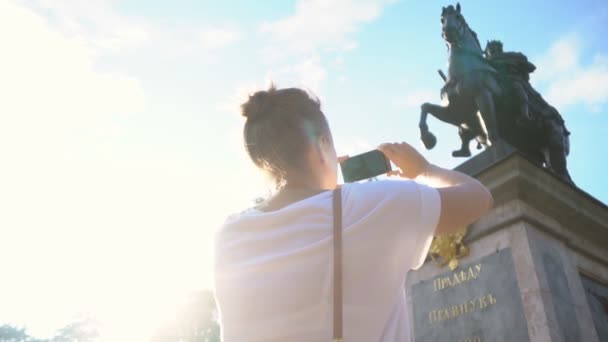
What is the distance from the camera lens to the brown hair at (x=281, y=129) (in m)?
1.45

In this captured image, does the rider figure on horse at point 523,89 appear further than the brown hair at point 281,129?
Yes

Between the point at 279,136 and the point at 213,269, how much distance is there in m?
0.45

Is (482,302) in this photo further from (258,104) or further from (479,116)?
(258,104)

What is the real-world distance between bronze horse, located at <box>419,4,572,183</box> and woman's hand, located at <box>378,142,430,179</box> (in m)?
5.18

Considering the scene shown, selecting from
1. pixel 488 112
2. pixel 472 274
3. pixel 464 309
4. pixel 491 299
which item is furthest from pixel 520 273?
pixel 488 112

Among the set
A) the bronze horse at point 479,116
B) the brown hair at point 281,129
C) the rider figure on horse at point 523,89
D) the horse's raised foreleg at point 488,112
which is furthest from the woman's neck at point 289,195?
the rider figure on horse at point 523,89

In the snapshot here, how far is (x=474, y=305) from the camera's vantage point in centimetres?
409

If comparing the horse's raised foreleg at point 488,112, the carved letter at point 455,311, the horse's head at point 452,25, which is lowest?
the carved letter at point 455,311

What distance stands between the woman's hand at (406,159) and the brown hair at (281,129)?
25cm

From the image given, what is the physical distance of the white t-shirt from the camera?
107 centimetres

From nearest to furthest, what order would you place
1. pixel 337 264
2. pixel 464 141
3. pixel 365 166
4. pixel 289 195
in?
pixel 337 264 → pixel 289 195 → pixel 365 166 → pixel 464 141

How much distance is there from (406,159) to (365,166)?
0.17m

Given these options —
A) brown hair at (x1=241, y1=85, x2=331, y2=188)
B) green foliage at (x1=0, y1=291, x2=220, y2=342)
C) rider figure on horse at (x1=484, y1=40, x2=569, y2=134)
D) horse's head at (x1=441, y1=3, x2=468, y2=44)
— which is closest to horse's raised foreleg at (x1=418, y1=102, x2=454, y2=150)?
rider figure on horse at (x1=484, y1=40, x2=569, y2=134)

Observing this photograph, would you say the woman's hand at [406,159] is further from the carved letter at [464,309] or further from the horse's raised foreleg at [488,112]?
the horse's raised foreleg at [488,112]
